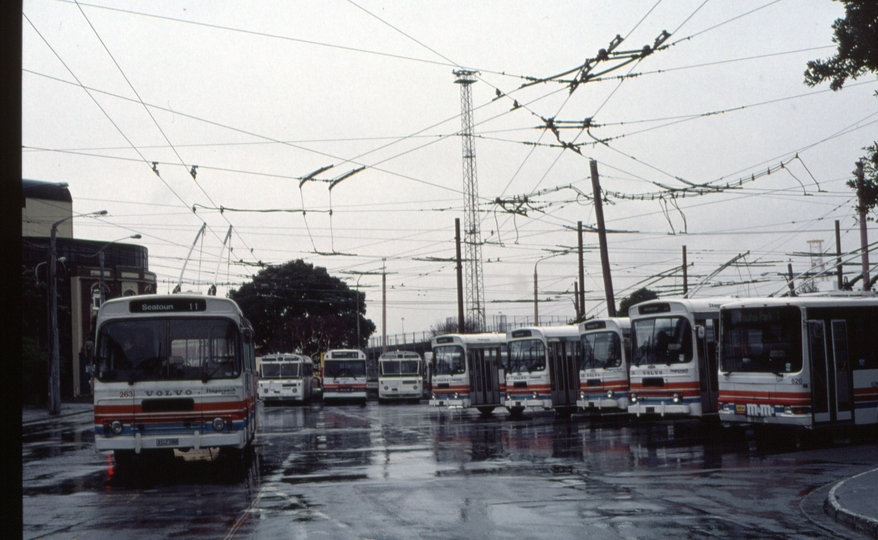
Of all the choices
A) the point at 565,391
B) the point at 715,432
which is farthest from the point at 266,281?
the point at 715,432

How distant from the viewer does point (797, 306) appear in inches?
772

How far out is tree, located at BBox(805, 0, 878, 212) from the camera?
48.2ft

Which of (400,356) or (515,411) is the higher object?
(400,356)

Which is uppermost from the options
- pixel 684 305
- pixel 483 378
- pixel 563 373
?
pixel 684 305

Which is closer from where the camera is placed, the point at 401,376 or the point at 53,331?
the point at 53,331

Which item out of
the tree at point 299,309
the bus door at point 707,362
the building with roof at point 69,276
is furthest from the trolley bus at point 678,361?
the tree at point 299,309

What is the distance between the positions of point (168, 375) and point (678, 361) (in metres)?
13.0

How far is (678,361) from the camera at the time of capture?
23422 mm

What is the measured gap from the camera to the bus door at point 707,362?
76.5 ft

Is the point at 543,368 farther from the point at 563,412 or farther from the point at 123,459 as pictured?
the point at 123,459

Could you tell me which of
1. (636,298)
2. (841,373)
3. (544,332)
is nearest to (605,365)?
(544,332)

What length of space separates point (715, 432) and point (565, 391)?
8.32m

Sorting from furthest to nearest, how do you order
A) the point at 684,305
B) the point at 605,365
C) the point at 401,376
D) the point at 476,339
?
the point at 401,376 → the point at 476,339 → the point at 605,365 → the point at 684,305

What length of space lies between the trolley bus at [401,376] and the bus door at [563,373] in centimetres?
1852
